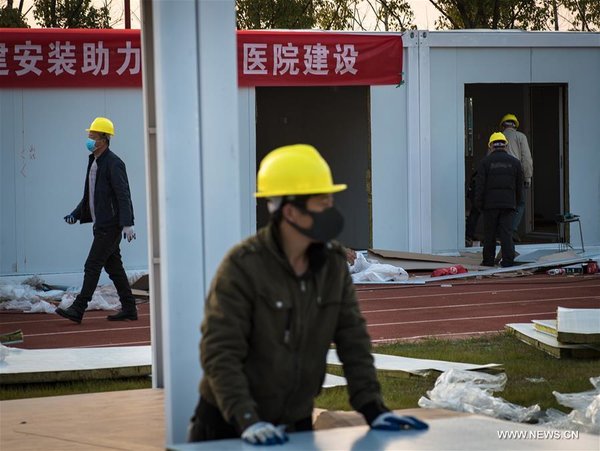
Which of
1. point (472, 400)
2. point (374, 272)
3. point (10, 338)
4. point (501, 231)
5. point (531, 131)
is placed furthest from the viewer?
point (531, 131)

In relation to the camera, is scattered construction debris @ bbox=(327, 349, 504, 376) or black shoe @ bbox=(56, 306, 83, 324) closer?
scattered construction debris @ bbox=(327, 349, 504, 376)

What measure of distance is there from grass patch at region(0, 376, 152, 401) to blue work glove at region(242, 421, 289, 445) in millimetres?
4888

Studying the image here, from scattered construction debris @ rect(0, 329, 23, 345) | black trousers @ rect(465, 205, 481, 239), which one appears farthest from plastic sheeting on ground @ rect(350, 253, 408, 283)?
scattered construction debris @ rect(0, 329, 23, 345)

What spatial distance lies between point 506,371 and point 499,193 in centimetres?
873

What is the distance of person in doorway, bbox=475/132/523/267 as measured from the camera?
1825 cm

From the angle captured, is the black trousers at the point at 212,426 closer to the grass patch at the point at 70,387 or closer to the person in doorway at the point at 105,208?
the grass patch at the point at 70,387

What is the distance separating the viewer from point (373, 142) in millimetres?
19547

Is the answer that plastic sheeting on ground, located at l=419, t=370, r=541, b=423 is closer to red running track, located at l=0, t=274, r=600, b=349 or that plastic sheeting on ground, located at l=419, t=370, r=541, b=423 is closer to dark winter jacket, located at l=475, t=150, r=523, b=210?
red running track, located at l=0, t=274, r=600, b=349

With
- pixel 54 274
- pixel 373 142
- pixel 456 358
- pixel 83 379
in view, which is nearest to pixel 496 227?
pixel 373 142

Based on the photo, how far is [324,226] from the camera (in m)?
4.48

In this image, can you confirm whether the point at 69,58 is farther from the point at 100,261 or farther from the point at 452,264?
the point at 452,264

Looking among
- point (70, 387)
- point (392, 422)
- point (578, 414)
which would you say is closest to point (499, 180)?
point (70, 387)

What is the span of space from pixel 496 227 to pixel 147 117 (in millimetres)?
10718

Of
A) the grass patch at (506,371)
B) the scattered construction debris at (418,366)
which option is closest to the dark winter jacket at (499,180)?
the grass patch at (506,371)
